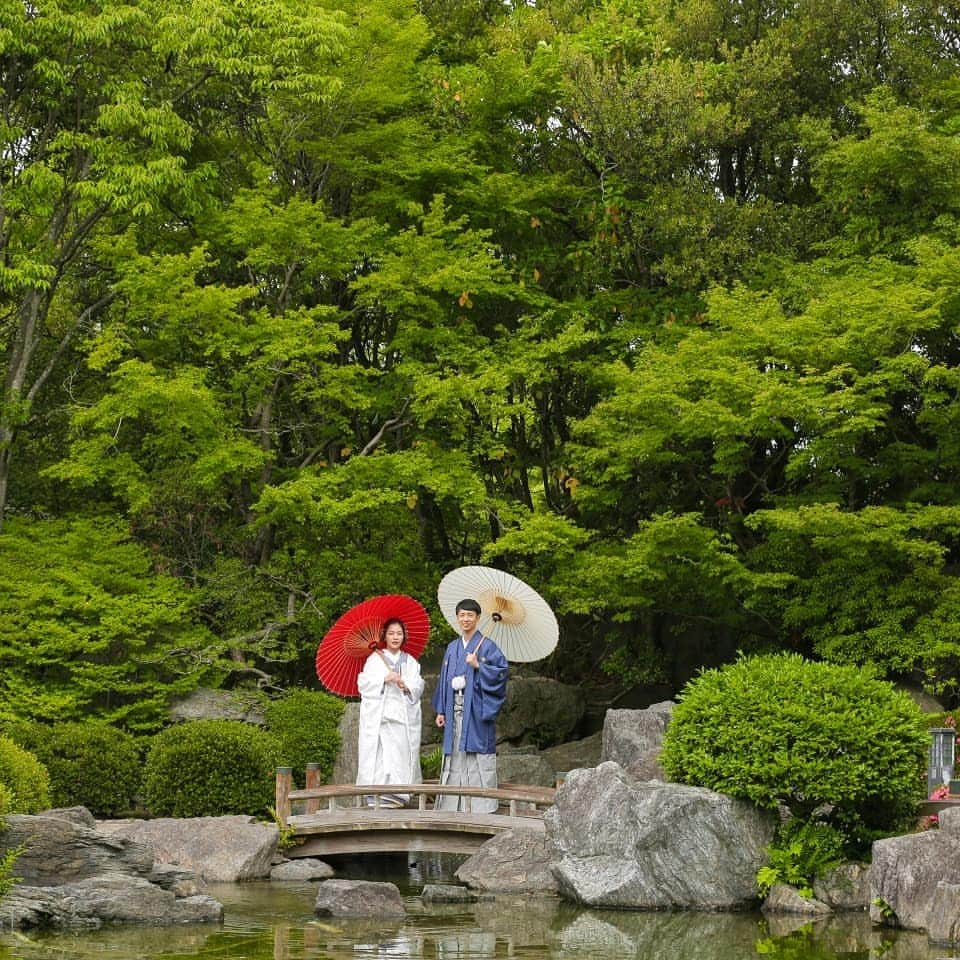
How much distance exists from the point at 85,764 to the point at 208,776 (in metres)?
1.47

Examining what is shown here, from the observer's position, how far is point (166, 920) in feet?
32.5

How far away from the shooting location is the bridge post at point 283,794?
511 inches

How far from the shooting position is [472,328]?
1945 cm

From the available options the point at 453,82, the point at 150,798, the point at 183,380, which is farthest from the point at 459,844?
the point at 453,82

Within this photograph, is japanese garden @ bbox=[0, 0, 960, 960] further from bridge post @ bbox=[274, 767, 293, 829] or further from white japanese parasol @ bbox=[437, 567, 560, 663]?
bridge post @ bbox=[274, 767, 293, 829]

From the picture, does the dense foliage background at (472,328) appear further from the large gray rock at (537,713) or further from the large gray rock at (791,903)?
the large gray rock at (791,903)

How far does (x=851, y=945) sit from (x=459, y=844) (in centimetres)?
450

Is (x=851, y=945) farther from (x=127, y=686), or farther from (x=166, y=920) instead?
(x=127, y=686)

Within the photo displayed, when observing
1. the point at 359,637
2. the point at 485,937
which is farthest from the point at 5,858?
the point at 359,637

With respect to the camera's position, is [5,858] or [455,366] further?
[455,366]

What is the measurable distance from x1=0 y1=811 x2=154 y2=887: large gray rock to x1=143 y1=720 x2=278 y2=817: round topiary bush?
10.2 ft

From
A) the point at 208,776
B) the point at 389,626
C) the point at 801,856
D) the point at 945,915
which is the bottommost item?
the point at 945,915

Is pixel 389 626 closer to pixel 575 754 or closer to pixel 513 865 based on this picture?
pixel 513 865

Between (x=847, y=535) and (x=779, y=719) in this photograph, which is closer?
(x=779, y=719)
